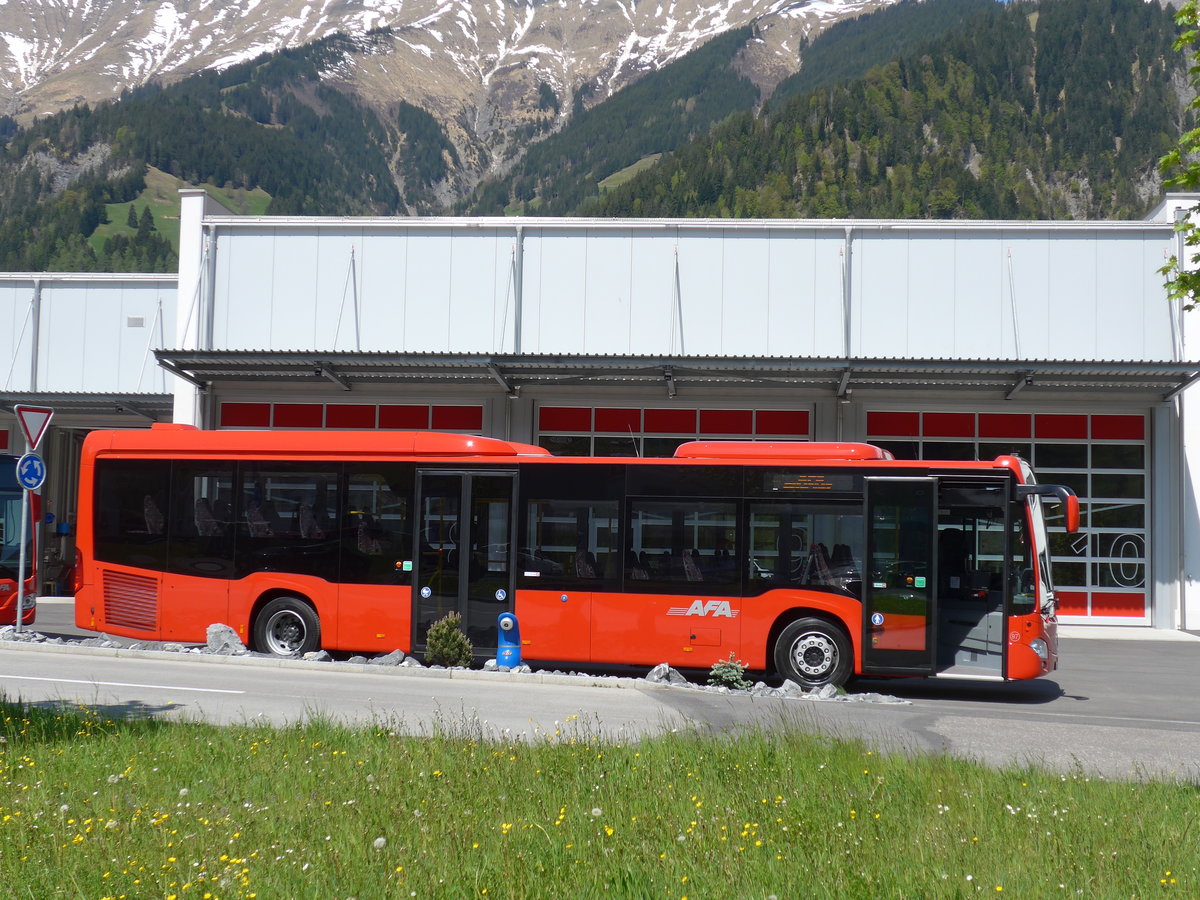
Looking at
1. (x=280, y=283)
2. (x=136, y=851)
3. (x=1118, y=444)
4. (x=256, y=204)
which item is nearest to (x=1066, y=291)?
(x=1118, y=444)

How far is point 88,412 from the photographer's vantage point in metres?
27.3

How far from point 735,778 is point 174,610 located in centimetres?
1033

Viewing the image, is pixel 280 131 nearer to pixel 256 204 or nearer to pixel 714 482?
pixel 256 204

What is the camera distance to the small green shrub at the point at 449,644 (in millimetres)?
14375

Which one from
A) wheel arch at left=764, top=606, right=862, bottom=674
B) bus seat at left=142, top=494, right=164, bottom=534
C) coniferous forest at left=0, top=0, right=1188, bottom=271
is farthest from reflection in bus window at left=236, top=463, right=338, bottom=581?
coniferous forest at left=0, top=0, right=1188, bottom=271

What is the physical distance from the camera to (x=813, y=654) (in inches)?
531

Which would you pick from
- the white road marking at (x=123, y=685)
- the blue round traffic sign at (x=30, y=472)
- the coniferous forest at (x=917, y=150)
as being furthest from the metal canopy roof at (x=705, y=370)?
the coniferous forest at (x=917, y=150)

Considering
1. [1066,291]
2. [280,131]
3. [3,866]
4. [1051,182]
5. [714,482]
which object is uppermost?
[280,131]

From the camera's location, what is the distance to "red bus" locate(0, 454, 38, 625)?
59.3ft

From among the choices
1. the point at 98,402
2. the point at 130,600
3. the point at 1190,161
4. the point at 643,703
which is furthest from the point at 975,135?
the point at 1190,161

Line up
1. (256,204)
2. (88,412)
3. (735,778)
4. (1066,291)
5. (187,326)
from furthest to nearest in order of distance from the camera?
(256,204)
(88,412)
(187,326)
(1066,291)
(735,778)

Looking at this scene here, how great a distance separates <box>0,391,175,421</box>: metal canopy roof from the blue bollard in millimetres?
14322

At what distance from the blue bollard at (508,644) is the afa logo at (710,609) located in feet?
6.69

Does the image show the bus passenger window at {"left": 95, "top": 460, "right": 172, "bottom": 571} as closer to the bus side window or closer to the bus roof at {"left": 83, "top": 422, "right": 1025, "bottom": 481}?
the bus roof at {"left": 83, "top": 422, "right": 1025, "bottom": 481}
